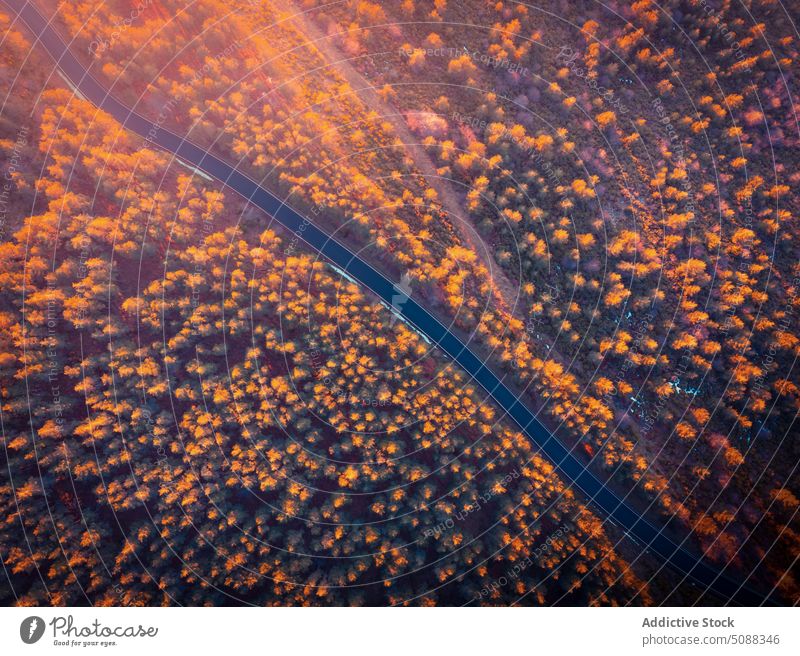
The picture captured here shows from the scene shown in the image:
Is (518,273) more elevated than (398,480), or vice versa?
(518,273)

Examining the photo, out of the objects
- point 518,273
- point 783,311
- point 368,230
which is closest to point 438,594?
point 518,273

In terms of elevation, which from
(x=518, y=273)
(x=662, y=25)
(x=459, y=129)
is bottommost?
(x=518, y=273)

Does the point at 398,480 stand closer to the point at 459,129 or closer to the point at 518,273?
the point at 518,273

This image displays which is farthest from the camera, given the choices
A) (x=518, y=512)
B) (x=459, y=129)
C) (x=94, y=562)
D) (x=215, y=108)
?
(x=459, y=129)

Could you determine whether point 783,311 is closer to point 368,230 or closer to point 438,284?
point 438,284

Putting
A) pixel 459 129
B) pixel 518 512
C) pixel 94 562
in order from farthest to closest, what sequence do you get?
pixel 459 129
pixel 518 512
pixel 94 562

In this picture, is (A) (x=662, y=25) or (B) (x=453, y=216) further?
(A) (x=662, y=25)

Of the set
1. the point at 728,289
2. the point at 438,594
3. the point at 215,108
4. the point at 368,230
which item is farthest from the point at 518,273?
the point at 215,108
